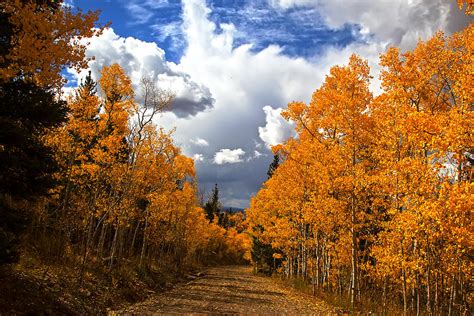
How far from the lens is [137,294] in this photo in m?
17.1

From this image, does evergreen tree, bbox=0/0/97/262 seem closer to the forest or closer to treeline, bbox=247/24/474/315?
the forest

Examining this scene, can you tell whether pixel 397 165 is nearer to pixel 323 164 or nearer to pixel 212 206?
pixel 323 164

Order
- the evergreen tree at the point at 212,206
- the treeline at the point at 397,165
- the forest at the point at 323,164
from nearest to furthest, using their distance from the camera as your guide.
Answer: the forest at the point at 323,164
the treeline at the point at 397,165
the evergreen tree at the point at 212,206

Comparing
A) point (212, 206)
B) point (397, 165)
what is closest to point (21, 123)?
point (397, 165)

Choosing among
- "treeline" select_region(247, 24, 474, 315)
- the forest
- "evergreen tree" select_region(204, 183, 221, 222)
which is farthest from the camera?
"evergreen tree" select_region(204, 183, 221, 222)

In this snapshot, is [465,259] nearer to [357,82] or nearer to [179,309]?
[357,82]

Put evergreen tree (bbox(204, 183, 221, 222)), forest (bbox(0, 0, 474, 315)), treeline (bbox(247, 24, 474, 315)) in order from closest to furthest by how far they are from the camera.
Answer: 1. forest (bbox(0, 0, 474, 315))
2. treeline (bbox(247, 24, 474, 315))
3. evergreen tree (bbox(204, 183, 221, 222))

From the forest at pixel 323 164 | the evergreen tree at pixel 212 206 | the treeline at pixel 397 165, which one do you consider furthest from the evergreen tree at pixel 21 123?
the evergreen tree at pixel 212 206

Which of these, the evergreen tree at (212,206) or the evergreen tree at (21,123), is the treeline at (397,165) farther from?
the evergreen tree at (212,206)

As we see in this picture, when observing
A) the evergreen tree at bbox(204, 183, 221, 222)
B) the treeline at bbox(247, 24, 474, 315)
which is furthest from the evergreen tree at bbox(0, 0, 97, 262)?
the evergreen tree at bbox(204, 183, 221, 222)

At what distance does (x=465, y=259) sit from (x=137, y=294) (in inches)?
587

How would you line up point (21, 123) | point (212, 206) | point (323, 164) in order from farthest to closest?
point (212, 206) < point (323, 164) < point (21, 123)

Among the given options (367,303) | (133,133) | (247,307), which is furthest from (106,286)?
(367,303)

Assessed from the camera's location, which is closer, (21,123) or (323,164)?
(21,123)
